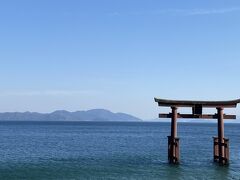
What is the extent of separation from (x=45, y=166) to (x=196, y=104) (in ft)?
48.7

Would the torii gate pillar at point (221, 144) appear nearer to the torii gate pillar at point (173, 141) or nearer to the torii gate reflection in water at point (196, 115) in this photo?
the torii gate reflection in water at point (196, 115)

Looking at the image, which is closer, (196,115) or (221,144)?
(196,115)

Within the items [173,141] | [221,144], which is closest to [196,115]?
[173,141]

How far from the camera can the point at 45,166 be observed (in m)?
37.7

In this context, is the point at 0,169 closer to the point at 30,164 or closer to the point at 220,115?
the point at 30,164

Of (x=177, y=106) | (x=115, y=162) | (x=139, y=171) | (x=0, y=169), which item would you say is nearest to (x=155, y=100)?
(x=177, y=106)

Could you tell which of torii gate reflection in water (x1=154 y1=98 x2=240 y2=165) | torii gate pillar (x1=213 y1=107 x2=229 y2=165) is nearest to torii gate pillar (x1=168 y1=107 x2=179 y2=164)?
torii gate reflection in water (x1=154 y1=98 x2=240 y2=165)

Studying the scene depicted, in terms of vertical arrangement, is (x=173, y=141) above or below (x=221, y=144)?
above

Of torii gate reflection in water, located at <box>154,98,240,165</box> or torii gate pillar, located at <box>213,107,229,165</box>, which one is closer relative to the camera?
torii gate reflection in water, located at <box>154,98,240,165</box>

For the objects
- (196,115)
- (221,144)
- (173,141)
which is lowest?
(221,144)

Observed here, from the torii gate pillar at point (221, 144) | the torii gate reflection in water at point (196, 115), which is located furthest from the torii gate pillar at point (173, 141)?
the torii gate pillar at point (221, 144)

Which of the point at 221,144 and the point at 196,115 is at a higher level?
the point at 196,115

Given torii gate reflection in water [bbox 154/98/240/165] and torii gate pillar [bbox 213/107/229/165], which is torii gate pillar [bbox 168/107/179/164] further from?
torii gate pillar [bbox 213/107/229/165]

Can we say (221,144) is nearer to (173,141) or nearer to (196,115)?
(196,115)
